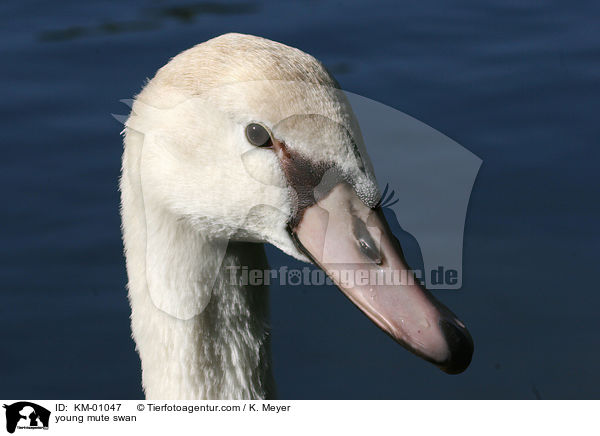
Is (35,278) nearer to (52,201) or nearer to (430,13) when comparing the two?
(52,201)

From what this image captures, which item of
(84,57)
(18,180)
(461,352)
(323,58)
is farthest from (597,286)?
(84,57)

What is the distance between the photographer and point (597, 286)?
21.5 feet

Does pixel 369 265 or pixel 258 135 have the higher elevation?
pixel 258 135

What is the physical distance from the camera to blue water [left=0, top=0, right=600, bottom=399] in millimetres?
6117

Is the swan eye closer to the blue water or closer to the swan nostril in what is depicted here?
the swan nostril

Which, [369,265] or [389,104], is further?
[389,104]

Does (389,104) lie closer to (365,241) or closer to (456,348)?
(365,241)
